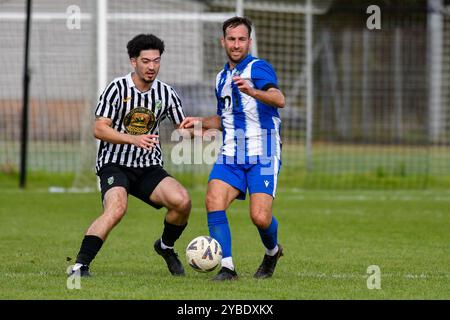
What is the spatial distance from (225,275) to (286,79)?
17460mm

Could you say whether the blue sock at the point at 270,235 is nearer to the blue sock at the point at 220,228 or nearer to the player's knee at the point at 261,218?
the player's knee at the point at 261,218

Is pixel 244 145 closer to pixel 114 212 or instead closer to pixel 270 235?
pixel 270 235

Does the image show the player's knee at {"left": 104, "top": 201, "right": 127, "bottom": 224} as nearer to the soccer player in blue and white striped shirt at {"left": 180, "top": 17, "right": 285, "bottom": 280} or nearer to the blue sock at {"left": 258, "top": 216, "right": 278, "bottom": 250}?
the soccer player in blue and white striped shirt at {"left": 180, "top": 17, "right": 285, "bottom": 280}

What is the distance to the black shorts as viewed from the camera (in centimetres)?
880

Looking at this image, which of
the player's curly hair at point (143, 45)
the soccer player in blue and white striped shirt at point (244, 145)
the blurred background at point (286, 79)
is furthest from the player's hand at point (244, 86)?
the blurred background at point (286, 79)

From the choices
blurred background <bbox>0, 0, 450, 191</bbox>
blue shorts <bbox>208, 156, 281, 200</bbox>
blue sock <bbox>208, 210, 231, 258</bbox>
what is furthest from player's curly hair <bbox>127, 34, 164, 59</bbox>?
blurred background <bbox>0, 0, 450, 191</bbox>

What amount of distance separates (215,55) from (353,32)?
13.5m

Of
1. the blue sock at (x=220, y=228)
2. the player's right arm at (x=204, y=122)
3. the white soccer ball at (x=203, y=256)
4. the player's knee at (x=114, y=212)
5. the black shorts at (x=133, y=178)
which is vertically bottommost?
the white soccer ball at (x=203, y=256)

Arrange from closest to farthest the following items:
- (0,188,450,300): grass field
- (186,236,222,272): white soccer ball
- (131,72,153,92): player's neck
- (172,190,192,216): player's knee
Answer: (0,188,450,300): grass field
(186,236,222,272): white soccer ball
(172,190,192,216): player's knee
(131,72,153,92): player's neck

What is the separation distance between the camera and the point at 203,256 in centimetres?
830

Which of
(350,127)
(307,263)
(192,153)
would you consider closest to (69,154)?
(192,153)

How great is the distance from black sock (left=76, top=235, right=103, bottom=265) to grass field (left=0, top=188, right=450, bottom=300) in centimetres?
16

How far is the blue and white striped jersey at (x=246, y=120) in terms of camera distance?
28.6ft

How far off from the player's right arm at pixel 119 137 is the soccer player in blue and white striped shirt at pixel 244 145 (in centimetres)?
58
